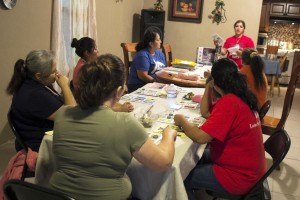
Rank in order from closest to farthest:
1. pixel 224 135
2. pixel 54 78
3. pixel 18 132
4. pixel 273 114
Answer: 1. pixel 224 135
2. pixel 18 132
3. pixel 54 78
4. pixel 273 114

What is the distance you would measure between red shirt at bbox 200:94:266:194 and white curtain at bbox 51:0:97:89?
8.44 ft

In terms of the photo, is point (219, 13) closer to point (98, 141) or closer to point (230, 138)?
point (230, 138)

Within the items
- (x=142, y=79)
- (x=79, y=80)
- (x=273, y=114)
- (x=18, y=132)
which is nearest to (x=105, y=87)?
(x=79, y=80)

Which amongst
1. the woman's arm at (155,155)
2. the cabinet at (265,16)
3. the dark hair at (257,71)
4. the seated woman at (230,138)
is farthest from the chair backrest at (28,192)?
the cabinet at (265,16)

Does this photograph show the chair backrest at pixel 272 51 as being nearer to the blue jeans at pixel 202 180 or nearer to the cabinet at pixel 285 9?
the cabinet at pixel 285 9

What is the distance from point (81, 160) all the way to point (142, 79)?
2528mm

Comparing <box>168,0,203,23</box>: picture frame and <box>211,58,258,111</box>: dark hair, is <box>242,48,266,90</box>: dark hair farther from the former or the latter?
<box>168,0,203,23</box>: picture frame

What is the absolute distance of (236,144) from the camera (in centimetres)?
167

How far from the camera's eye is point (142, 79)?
3.68 m

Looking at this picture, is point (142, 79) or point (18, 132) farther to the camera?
point (142, 79)

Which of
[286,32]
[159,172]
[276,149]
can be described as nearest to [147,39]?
[276,149]

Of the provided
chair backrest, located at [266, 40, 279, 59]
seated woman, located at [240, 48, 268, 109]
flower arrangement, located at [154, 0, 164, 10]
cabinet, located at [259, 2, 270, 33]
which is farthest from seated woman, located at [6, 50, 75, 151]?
cabinet, located at [259, 2, 270, 33]

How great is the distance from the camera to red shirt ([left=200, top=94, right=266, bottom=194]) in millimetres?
1606

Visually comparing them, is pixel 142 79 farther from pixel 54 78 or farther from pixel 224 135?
pixel 224 135
